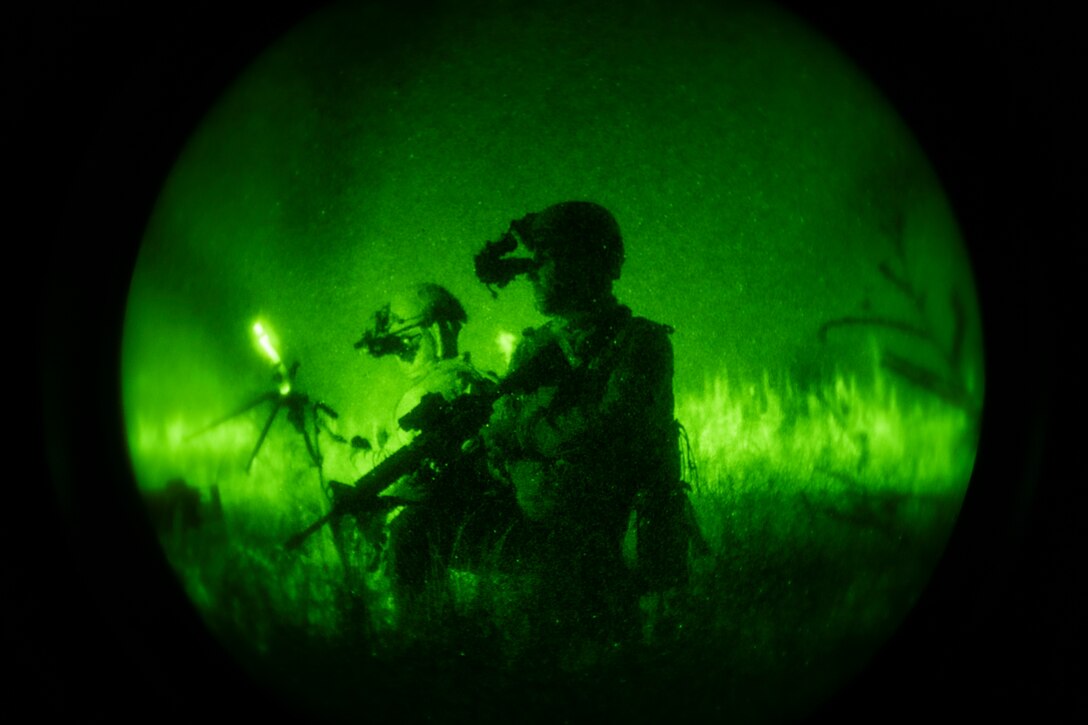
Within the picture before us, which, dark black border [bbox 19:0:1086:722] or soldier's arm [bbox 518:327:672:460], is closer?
soldier's arm [bbox 518:327:672:460]

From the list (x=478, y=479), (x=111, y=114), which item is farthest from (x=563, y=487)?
(x=111, y=114)

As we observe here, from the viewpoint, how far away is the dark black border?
109 cm

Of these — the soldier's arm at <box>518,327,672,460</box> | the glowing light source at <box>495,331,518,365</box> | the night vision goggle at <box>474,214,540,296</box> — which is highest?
the night vision goggle at <box>474,214,540,296</box>

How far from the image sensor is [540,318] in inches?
39.3

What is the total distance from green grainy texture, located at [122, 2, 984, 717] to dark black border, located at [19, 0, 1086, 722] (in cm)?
5

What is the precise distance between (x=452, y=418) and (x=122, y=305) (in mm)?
508

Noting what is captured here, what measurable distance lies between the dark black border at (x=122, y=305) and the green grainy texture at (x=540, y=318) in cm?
5

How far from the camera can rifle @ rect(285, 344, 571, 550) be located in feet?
3.22

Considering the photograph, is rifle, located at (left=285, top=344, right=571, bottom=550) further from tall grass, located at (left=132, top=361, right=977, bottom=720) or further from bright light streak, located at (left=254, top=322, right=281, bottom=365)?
bright light streak, located at (left=254, top=322, right=281, bottom=365)

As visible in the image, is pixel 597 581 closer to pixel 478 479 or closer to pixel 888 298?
pixel 478 479

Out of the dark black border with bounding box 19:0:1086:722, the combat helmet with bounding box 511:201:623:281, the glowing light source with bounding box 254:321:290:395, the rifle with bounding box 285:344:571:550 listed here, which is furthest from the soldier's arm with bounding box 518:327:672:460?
the dark black border with bounding box 19:0:1086:722

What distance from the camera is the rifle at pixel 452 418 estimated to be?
98 cm

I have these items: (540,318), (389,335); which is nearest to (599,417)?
(540,318)

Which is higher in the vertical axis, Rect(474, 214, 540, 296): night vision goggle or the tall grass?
Answer: Rect(474, 214, 540, 296): night vision goggle
